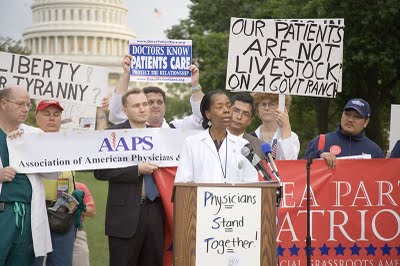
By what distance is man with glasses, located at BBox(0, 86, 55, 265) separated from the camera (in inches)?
266

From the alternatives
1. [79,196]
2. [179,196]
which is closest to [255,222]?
[179,196]

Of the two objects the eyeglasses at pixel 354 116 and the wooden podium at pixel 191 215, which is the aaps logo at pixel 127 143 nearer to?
the wooden podium at pixel 191 215

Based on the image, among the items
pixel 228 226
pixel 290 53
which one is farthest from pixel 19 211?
pixel 290 53

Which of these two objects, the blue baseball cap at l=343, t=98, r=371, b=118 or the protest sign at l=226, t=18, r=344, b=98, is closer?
the blue baseball cap at l=343, t=98, r=371, b=118

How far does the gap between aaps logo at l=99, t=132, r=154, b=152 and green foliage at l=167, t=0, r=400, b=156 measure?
17825mm

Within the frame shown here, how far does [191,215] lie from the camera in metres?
5.87

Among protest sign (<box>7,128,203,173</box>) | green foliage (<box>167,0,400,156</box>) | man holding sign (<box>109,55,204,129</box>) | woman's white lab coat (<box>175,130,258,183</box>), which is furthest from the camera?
green foliage (<box>167,0,400,156</box>)

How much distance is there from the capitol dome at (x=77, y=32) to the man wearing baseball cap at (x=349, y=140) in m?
91.8

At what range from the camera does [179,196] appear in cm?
584

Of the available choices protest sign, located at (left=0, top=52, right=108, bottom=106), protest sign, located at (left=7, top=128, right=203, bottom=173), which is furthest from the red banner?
protest sign, located at (left=0, top=52, right=108, bottom=106)

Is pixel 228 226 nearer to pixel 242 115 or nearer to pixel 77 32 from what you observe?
pixel 242 115

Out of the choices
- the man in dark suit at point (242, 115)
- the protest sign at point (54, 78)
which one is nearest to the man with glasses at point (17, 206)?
the protest sign at point (54, 78)

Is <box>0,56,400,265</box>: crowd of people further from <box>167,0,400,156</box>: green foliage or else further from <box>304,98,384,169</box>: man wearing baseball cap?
<box>167,0,400,156</box>: green foliage

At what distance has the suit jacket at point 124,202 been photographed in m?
7.02
